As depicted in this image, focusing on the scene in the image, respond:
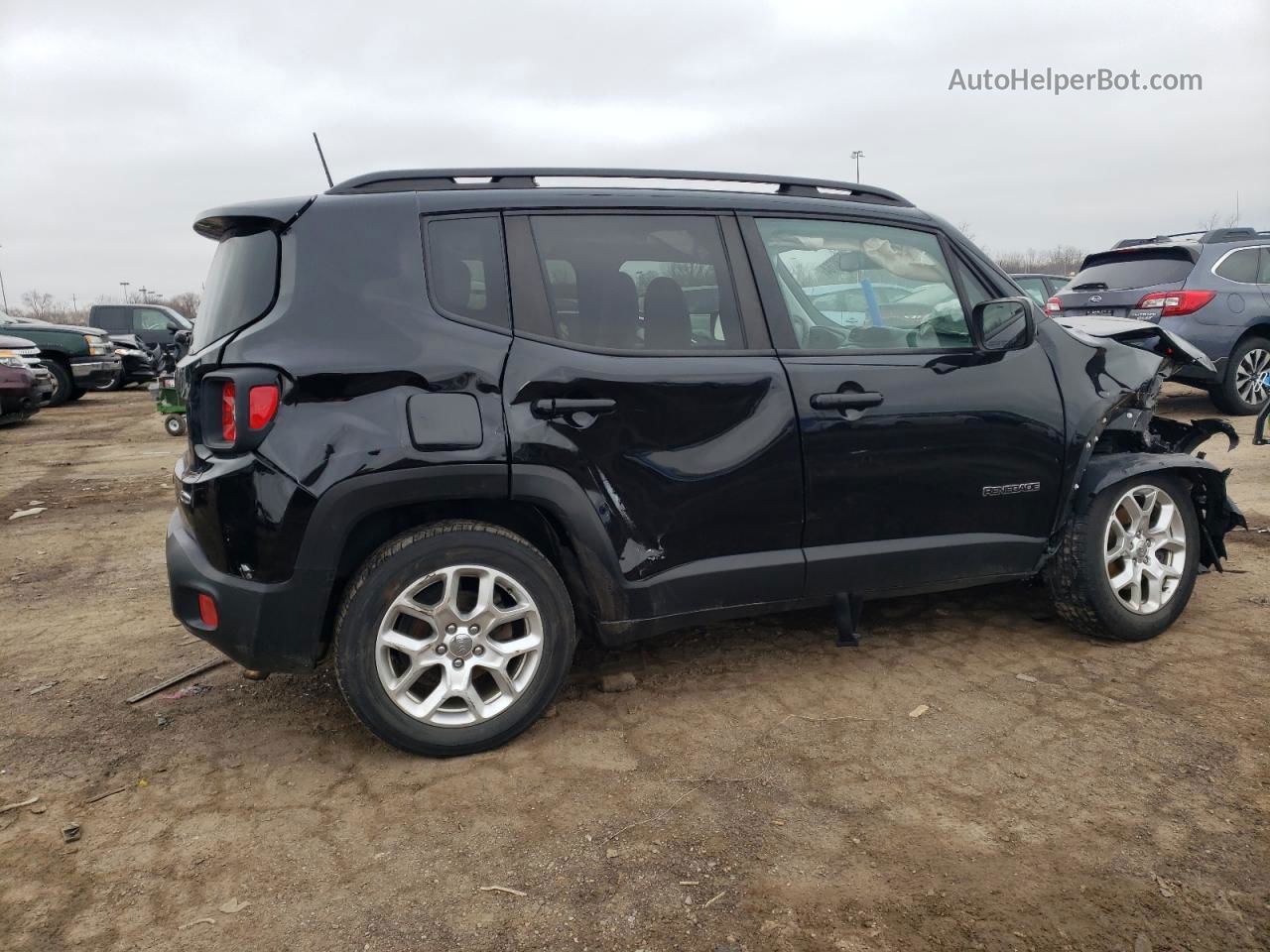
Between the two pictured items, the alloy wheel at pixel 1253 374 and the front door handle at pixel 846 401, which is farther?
the alloy wheel at pixel 1253 374

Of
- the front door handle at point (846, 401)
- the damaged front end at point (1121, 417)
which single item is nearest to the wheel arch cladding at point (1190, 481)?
the damaged front end at point (1121, 417)

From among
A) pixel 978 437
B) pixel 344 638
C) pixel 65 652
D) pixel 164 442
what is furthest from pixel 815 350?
pixel 164 442

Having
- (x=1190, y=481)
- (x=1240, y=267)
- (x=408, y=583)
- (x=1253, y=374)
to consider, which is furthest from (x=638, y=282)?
(x=1253, y=374)

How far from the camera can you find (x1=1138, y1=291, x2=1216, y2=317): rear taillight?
9453 mm

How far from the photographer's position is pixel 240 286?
120 inches

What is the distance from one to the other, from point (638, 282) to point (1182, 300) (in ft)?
27.4

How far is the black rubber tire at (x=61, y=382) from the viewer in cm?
1571

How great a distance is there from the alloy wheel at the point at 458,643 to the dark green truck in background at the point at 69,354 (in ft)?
50.0

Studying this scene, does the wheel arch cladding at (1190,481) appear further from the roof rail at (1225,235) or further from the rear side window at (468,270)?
the roof rail at (1225,235)

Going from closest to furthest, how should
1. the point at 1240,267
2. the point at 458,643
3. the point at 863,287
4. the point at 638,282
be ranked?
the point at 458,643, the point at 638,282, the point at 863,287, the point at 1240,267

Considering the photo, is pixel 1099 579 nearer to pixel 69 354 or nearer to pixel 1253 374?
pixel 1253 374

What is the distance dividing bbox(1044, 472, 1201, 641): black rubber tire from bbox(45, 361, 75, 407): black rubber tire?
16.3 meters

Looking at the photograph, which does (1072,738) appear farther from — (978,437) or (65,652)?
(65,652)

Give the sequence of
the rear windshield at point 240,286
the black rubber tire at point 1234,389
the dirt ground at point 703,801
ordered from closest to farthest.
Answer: the dirt ground at point 703,801
the rear windshield at point 240,286
the black rubber tire at point 1234,389
